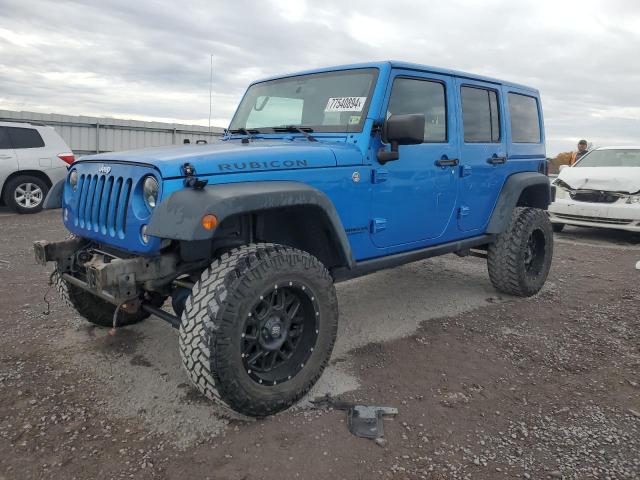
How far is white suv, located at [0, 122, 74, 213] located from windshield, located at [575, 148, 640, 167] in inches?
380

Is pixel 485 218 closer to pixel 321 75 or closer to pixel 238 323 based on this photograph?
pixel 321 75

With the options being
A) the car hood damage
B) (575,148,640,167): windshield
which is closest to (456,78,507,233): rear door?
the car hood damage

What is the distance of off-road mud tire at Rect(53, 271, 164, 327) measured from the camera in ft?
11.3

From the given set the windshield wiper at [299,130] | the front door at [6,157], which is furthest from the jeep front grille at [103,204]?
the front door at [6,157]

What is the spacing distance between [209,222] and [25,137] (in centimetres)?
884

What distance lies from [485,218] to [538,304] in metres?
1.03

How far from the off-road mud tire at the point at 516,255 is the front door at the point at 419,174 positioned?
0.98 metres

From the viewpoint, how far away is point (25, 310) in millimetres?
4098

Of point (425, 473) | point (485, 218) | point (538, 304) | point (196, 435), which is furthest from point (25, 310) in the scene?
point (538, 304)

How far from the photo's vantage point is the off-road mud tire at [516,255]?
460 centimetres

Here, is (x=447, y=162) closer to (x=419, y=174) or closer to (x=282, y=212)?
(x=419, y=174)

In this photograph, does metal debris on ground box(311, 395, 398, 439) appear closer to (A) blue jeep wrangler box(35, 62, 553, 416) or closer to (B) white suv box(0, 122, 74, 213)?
(A) blue jeep wrangler box(35, 62, 553, 416)

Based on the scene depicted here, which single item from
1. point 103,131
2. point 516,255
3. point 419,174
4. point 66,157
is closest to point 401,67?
point 419,174

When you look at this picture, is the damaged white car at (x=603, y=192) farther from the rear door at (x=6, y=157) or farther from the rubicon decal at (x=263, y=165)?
the rear door at (x=6, y=157)
